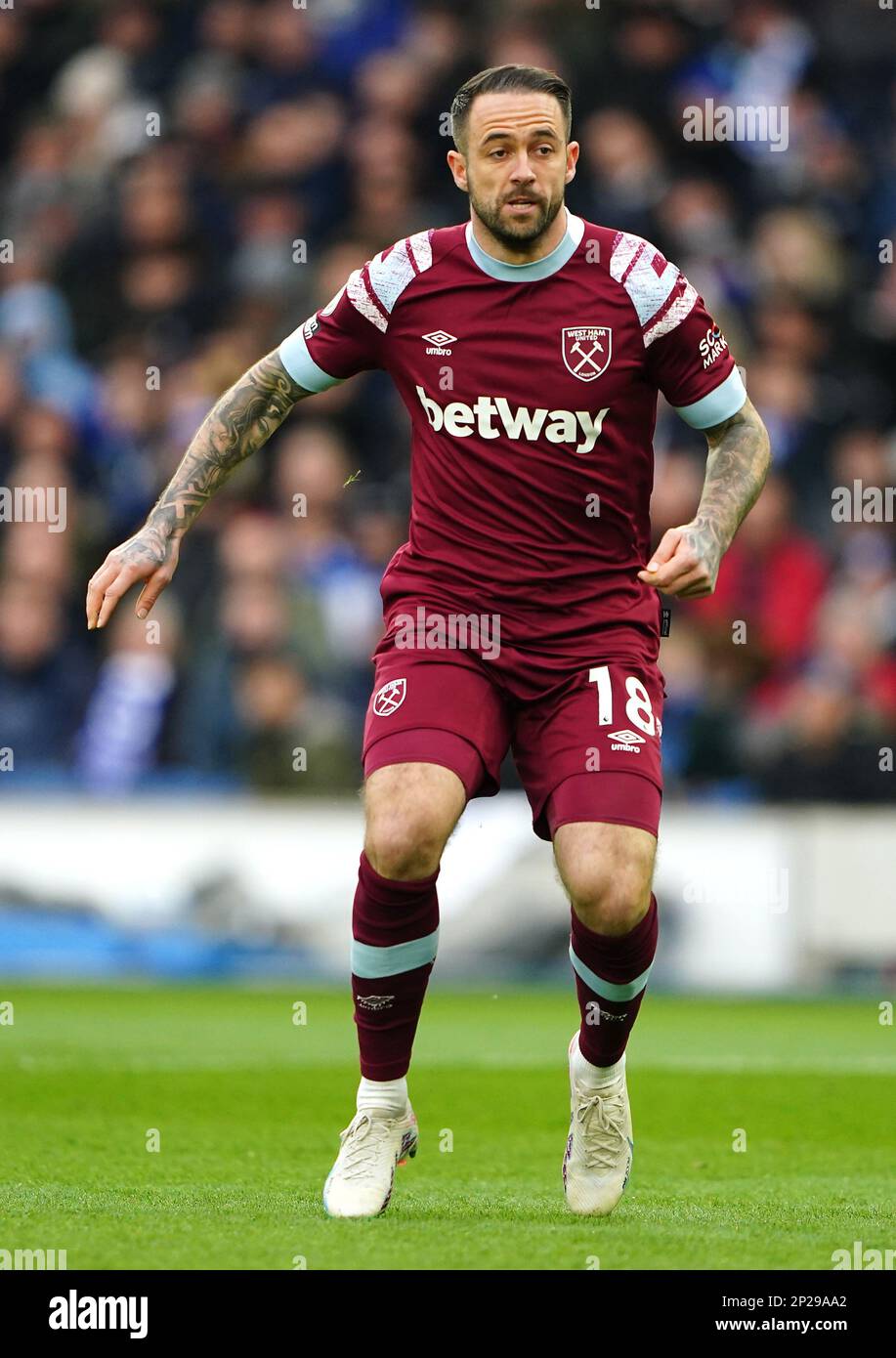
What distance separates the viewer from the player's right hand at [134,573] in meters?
4.74

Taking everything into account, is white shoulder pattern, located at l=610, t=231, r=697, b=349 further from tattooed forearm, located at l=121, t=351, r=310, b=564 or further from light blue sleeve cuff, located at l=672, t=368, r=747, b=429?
tattooed forearm, located at l=121, t=351, r=310, b=564

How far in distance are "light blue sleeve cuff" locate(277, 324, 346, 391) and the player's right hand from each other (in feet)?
1.65

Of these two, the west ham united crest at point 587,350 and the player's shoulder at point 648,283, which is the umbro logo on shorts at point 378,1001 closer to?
the west ham united crest at point 587,350

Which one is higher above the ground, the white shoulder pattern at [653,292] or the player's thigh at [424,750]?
the white shoulder pattern at [653,292]

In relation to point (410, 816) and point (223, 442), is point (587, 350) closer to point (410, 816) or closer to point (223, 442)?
point (223, 442)

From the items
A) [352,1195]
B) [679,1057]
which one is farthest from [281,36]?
[352,1195]

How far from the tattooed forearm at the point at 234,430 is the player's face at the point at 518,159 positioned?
2.22 ft

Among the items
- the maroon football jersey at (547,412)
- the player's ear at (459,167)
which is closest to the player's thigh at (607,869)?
the maroon football jersey at (547,412)

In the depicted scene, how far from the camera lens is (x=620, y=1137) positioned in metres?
4.86

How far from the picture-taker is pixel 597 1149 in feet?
15.8

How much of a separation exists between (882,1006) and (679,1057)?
7.56 ft

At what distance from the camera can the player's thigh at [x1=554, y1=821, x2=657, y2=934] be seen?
15.2ft

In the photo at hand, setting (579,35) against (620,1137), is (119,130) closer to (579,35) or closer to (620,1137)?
(579,35)

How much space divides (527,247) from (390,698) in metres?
1.05
